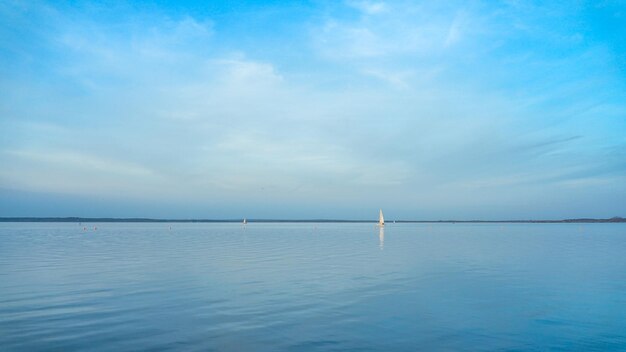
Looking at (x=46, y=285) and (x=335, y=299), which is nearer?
(x=335, y=299)

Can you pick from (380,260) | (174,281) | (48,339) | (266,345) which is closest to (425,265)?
(380,260)

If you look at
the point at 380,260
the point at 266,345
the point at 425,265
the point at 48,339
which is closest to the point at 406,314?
the point at 266,345

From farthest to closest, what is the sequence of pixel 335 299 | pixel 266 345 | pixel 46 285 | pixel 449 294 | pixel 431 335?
1. pixel 46 285
2. pixel 449 294
3. pixel 335 299
4. pixel 431 335
5. pixel 266 345

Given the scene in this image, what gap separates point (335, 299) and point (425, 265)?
1947 cm

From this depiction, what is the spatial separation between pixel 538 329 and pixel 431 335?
4.71 meters

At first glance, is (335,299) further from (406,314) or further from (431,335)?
(431,335)

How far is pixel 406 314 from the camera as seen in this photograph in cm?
1991

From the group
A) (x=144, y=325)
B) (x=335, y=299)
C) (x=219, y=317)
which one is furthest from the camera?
(x=335, y=299)

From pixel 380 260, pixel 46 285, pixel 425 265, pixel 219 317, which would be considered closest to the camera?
pixel 219 317

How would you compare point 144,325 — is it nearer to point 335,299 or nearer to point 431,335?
point 335,299

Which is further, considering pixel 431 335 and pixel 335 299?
pixel 335 299

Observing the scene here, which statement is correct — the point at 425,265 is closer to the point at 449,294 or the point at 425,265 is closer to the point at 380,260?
the point at 380,260

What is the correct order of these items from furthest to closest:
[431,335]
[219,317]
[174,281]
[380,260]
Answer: [380,260]
[174,281]
[219,317]
[431,335]

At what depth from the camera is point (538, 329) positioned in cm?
1755
